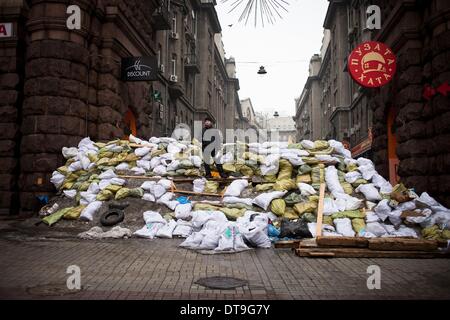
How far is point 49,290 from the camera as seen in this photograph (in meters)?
4.09

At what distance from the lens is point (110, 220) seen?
→ 8617 mm

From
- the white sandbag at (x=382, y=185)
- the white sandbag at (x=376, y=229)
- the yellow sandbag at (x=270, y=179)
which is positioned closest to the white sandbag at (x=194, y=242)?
the white sandbag at (x=376, y=229)

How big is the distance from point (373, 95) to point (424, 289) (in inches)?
429

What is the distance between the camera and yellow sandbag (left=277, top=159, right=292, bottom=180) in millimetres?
9992

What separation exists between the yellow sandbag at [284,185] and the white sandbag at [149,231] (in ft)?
9.53

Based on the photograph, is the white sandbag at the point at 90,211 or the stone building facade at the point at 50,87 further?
the stone building facade at the point at 50,87

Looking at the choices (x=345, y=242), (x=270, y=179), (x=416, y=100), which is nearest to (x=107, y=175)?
(x=270, y=179)

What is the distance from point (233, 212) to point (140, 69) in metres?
6.99

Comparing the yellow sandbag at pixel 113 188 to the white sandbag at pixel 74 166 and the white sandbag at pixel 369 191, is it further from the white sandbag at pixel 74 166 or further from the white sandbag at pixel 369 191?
the white sandbag at pixel 369 191

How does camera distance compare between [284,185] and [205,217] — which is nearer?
[205,217]

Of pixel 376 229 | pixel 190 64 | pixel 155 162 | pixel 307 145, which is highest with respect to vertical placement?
pixel 190 64

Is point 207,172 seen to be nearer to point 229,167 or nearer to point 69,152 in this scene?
point 229,167

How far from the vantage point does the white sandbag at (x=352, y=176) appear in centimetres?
981
